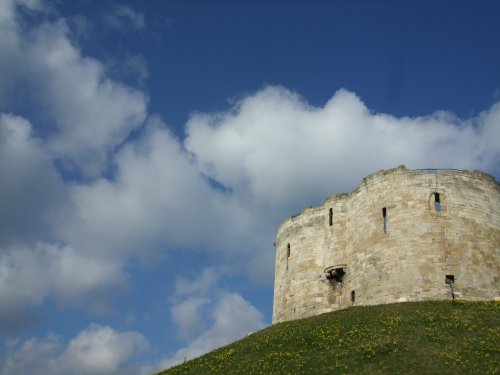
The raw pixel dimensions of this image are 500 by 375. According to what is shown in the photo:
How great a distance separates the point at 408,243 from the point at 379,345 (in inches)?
451

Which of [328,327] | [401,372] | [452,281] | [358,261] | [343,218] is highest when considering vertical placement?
[343,218]

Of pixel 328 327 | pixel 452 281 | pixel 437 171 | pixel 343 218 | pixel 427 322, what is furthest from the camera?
pixel 343 218

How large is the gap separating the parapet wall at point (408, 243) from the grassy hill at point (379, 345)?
9.55ft

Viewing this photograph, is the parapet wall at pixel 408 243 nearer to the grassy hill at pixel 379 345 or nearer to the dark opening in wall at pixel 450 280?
the dark opening in wall at pixel 450 280

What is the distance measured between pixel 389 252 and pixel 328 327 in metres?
8.42

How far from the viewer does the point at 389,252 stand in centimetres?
3666

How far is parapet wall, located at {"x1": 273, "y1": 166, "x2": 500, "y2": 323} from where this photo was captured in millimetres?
34812

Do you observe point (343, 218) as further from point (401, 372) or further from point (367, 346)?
point (401, 372)

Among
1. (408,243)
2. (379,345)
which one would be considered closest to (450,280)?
(408,243)

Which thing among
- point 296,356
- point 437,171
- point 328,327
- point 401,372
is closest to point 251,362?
point 296,356

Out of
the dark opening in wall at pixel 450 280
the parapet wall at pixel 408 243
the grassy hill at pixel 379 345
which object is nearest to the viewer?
the grassy hill at pixel 379 345

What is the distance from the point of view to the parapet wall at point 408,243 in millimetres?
34812

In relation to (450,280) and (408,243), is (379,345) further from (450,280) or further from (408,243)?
(408,243)

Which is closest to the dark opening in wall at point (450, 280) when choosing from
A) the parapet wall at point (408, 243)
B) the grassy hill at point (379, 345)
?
the parapet wall at point (408, 243)
